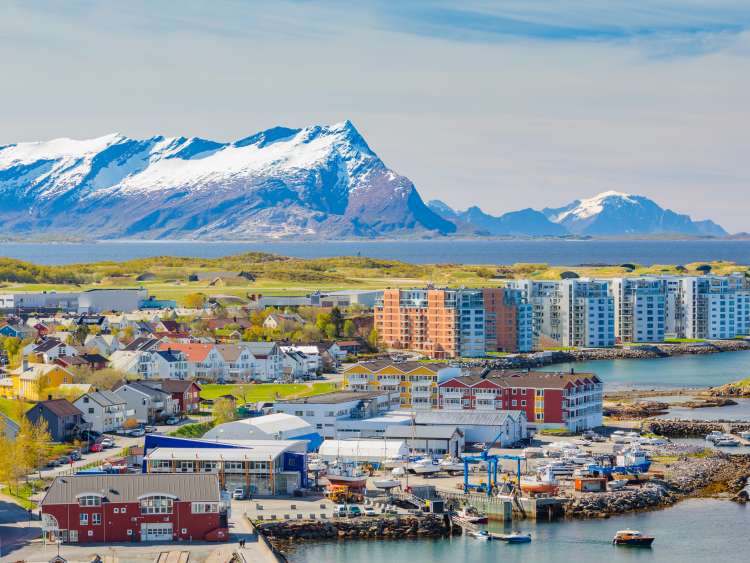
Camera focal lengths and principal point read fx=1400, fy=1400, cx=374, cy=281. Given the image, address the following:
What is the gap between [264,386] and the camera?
4488 cm

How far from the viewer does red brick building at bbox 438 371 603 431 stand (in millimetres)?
36188

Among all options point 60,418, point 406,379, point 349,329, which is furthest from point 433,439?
point 349,329

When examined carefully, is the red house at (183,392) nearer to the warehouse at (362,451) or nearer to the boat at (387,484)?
the warehouse at (362,451)

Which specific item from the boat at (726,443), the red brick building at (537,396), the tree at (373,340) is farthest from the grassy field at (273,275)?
the boat at (726,443)

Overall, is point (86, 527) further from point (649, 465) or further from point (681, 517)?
Result: point (649, 465)

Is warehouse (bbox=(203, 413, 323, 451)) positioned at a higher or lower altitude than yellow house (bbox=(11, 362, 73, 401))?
lower

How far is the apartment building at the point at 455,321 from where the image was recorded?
188ft

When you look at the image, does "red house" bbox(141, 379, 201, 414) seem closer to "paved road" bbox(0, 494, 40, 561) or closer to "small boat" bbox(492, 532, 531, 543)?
"paved road" bbox(0, 494, 40, 561)

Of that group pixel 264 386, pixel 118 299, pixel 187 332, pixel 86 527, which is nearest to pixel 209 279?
pixel 118 299

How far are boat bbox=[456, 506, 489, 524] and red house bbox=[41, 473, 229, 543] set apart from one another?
195 inches

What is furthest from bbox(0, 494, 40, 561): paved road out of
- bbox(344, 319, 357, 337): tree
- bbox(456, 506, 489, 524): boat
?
bbox(344, 319, 357, 337): tree

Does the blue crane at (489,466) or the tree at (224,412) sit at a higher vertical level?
the tree at (224,412)

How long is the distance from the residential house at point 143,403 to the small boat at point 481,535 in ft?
43.4

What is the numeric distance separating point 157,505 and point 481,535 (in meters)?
5.84
